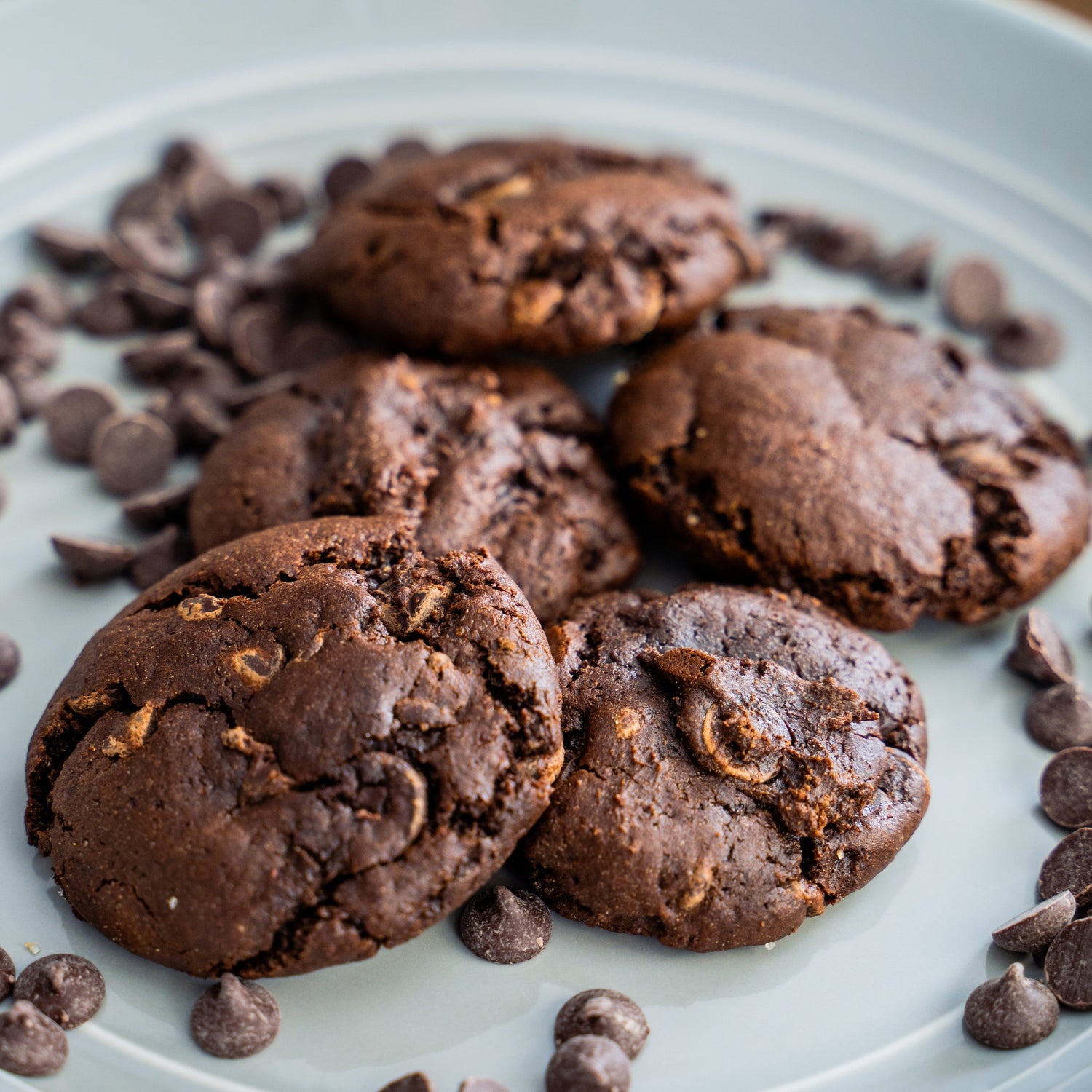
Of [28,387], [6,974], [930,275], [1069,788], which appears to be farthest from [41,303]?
[1069,788]

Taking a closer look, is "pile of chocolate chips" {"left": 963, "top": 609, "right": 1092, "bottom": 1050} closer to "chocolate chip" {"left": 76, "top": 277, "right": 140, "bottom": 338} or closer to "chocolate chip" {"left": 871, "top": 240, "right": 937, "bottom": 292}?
"chocolate chip" {"left": 871, "top": 240, "right": 937, "bottom": 292}

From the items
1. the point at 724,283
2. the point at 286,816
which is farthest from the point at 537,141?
the point at 286,816

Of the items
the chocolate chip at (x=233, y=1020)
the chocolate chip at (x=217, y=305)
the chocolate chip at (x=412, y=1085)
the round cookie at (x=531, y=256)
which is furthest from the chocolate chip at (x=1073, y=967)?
the chocolate chip at (x=217, y=305)

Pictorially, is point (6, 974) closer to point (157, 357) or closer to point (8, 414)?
point (8, 414)

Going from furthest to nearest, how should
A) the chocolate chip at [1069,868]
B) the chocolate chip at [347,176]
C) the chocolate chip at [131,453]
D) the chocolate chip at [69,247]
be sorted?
the chocolate chip at [347,176] < the chocolate chip at [69,247] < the chocolate chip at [131,453] < the chocolate chip at [1069,868]

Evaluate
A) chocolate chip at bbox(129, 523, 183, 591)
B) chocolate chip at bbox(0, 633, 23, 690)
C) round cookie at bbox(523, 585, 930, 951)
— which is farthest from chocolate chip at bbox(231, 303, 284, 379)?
round cookie at bbox(523, 585, 930, 951)

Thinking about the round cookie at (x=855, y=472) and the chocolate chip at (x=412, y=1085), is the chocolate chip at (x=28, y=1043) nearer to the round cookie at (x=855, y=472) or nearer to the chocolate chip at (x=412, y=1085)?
the chocolate chip at (x=412, y=1085)

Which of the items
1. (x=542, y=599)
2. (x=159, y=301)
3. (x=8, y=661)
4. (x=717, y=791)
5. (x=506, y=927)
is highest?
(x=717, y=791)

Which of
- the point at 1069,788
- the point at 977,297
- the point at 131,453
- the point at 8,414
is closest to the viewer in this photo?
the point at 1069,788
